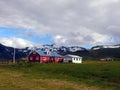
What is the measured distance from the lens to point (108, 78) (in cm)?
6375

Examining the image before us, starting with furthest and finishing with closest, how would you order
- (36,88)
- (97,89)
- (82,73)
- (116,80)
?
(82,73), (116,80), (97,89), (36,88)

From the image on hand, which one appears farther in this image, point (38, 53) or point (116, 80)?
point (38, 53)

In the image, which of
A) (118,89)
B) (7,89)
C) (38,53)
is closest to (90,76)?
(118,89)

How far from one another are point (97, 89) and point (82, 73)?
24.9 metres

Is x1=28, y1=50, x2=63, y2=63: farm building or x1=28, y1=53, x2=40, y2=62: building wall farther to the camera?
x1=28, y1=53, x2=40, y2=62: building wall

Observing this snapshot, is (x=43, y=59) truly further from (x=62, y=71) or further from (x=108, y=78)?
(x=108, y=78)

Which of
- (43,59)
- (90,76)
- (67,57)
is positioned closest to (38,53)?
(43,59)

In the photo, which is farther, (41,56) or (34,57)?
(34,57)

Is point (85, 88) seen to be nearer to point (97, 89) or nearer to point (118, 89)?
point (97, 89)

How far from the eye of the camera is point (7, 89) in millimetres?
39594

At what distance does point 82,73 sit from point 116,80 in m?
12.4

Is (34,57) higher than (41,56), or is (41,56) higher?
(41,56)

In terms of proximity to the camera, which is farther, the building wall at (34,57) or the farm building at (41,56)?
the building wall at (34,57)

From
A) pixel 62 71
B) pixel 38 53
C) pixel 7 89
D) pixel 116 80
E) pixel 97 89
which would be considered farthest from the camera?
pixel 38 53
